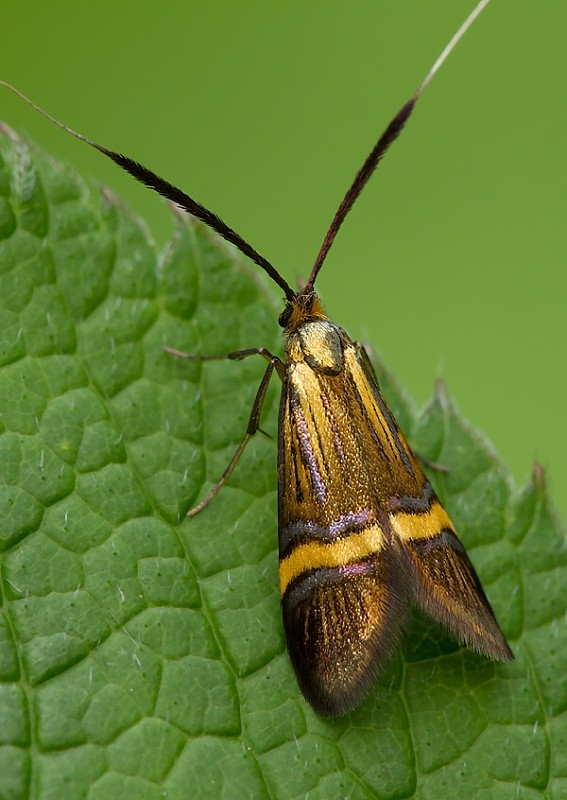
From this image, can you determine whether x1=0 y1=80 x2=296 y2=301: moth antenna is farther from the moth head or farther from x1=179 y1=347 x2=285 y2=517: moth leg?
x1=179 y1=347 x2=285 y2=517: moth leg

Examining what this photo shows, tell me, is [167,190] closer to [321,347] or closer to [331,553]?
[321,347]

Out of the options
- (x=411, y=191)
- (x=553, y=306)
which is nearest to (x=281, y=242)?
(x=411, y=191)

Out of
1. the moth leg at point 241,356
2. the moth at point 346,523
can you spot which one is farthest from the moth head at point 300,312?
the moth leg at point 241,356

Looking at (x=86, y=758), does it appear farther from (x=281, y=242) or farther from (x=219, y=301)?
(x=281, y=242)

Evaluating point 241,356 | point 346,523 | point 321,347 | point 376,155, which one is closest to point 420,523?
point 346,523

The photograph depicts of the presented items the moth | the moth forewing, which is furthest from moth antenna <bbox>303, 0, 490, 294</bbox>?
the moth forewing
